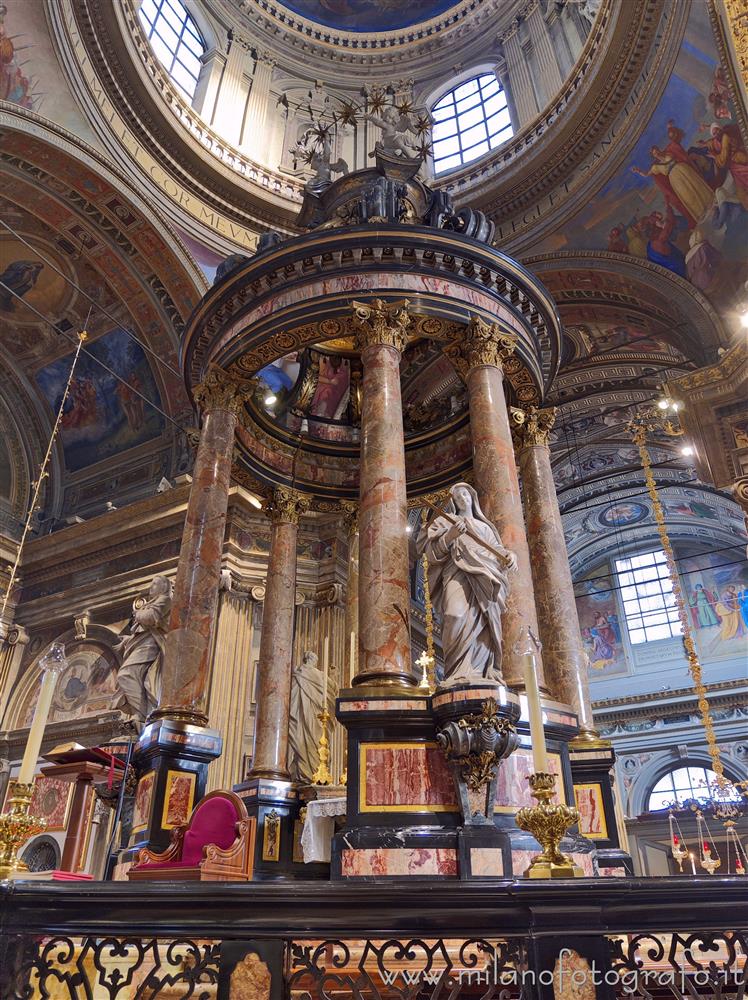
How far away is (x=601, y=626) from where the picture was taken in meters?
24.0

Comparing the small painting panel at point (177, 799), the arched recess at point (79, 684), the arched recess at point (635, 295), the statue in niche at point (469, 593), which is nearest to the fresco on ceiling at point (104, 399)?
the arched recess at point (79, 684)

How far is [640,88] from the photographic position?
475 inches

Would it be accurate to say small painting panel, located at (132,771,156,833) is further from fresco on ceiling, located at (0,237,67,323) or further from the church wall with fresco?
fresco on ceiling, located at (0,237,67,323)

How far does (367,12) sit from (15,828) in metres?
21.8

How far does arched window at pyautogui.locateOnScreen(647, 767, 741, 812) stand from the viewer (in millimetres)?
20578

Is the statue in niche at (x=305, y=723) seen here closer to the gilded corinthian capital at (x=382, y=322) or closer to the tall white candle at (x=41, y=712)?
the gilded corinthian capital at (x=382, y=322)

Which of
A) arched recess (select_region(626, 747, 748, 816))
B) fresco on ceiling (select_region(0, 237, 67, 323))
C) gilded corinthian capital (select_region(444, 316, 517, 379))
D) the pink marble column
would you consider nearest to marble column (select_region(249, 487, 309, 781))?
the pink marble column

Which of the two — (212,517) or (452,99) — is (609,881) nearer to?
(212,517)

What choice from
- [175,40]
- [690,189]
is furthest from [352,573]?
[175,40]

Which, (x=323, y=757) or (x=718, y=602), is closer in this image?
(x=323, y=757)

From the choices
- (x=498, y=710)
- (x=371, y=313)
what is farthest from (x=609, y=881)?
(x=371, y=313)

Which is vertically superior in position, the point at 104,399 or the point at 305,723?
the point at 104,399

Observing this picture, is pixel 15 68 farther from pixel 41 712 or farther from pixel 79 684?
pixel 41 712

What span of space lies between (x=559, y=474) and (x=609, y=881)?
18.9 metres
